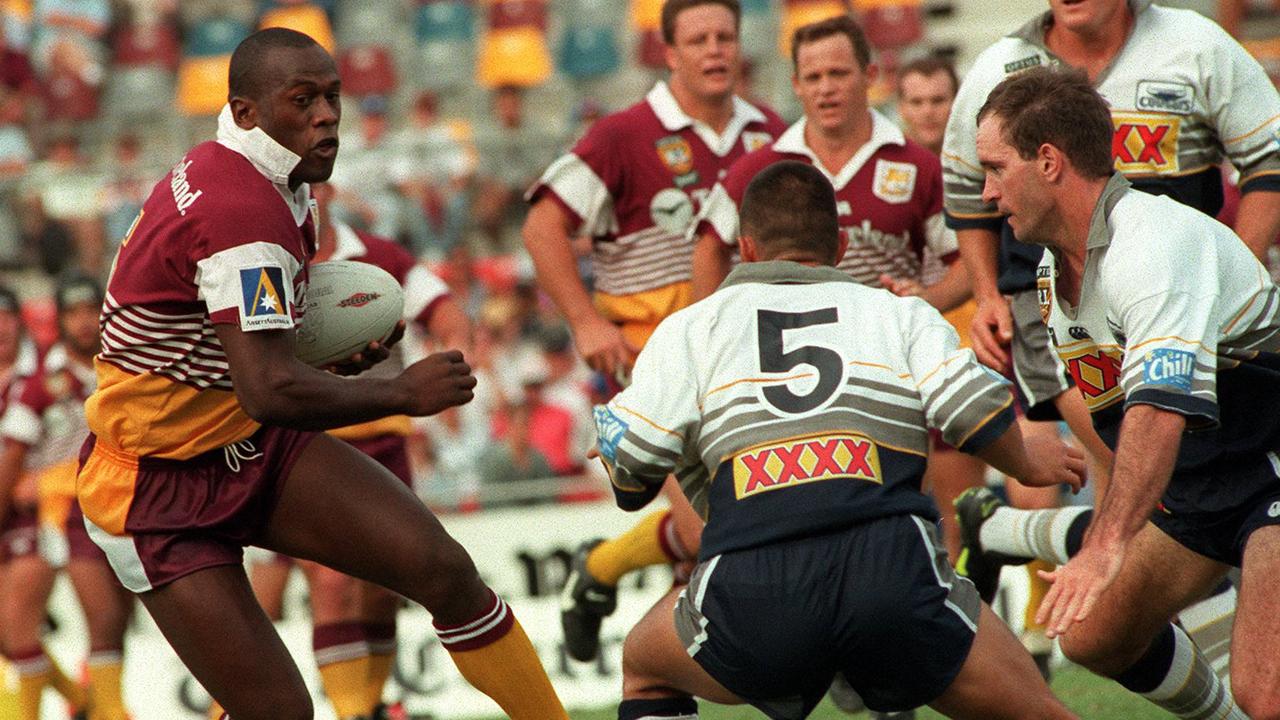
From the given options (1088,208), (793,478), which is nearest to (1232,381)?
(1088,208)

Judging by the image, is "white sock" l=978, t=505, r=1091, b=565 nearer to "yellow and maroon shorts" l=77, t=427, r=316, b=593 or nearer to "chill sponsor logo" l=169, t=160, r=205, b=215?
"yellow and maroon shorts" l=77, t=427, r=316, b=593

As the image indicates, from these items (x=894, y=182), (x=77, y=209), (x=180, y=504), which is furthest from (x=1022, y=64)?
(x=77, y=209)

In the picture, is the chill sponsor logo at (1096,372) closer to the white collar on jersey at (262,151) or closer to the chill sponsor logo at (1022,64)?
the chill sponsor logo at (1022,64)

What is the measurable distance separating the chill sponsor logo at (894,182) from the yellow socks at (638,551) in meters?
1.63

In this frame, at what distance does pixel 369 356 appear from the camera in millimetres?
5074

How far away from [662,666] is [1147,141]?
7.97ft

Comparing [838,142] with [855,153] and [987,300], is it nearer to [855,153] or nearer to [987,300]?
[855,153]

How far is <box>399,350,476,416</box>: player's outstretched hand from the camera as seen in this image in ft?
14.9

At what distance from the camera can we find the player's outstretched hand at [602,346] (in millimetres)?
6777

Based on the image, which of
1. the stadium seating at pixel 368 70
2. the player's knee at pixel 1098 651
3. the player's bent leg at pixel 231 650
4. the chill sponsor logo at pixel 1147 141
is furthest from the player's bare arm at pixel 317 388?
the stadium seating at pixel 368 70

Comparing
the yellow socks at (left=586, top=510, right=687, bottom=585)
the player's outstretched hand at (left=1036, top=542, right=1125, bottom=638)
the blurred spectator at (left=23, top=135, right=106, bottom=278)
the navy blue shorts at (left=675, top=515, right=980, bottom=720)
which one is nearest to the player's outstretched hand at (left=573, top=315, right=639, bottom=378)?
the yellow socks at (left=586, top=510, right=687, bottom=585)

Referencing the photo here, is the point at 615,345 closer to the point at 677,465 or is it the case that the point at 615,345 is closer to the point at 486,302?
the point at 677,465

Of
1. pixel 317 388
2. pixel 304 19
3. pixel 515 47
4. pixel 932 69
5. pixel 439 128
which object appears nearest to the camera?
pixel 317 388

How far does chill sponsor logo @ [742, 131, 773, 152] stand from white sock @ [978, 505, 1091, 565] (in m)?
1.99
